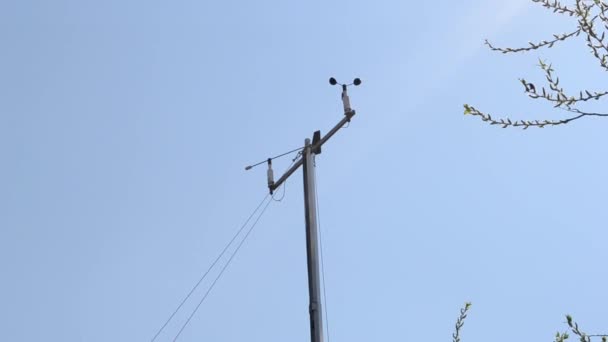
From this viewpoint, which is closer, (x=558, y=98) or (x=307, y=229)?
(x=558, y=98)

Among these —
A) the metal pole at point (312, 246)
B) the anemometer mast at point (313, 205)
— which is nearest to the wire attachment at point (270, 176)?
the anemometer mast at point (313, 205)

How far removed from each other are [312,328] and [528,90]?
5.64m

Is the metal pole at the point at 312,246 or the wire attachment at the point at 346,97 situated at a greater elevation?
the wire attachment at the point at 346,97

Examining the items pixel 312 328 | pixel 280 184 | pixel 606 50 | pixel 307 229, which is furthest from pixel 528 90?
pixel 280 184

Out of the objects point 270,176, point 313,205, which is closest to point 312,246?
point 313,205

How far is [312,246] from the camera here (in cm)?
933

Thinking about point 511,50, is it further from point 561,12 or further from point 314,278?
point 314,278

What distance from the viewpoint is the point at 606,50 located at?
3.25 meters

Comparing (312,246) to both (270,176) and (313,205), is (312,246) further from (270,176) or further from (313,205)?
(270,176)

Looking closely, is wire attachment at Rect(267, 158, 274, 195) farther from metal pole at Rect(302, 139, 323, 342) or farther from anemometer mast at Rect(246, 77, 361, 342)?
metal pole at Rect(302, 139, 323, 342)

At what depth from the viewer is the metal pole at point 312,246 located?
8.61m

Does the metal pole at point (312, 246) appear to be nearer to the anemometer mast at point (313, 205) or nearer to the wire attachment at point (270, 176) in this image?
the anemometer mast at point (313, 205)

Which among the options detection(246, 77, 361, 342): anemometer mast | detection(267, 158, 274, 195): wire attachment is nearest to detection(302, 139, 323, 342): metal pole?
detection(246, 77, 361, 342): anemometer mast

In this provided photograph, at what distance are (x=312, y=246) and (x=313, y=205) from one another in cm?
58
